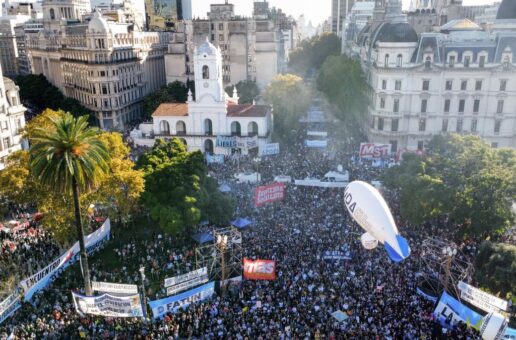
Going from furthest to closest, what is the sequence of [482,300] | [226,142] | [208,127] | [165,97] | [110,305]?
[165,97]
[208,127]
[226,142]
[110,305]
[482,300]

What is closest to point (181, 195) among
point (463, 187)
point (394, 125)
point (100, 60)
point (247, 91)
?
point (463, 187)

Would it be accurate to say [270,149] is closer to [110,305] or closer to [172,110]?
[172,110]

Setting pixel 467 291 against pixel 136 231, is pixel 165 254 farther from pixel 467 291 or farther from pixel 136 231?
pixel 467 291

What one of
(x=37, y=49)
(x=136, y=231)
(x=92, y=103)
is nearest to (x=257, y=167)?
(x=136, y=231)

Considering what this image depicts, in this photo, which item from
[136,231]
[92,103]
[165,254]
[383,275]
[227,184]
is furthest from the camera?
[92,103]

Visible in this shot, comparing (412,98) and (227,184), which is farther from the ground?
(412,98)
